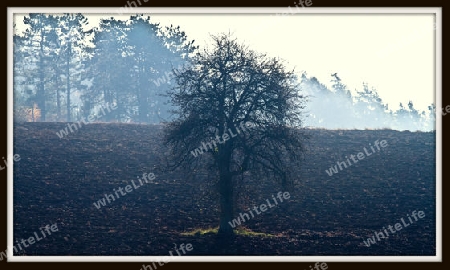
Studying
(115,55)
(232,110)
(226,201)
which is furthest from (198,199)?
(115,55)

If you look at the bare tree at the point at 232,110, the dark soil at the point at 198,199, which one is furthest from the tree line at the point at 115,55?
the bare tree at the point at 232,110

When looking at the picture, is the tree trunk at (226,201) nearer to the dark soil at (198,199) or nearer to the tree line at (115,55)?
the dark soil at (198,199)

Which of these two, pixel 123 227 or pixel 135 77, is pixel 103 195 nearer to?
pixel 123 227

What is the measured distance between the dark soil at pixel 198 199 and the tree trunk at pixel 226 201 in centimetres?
53

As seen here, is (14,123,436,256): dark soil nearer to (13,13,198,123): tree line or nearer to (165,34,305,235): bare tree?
(165,34,305,235): bare tree

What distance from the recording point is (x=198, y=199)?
37625mm

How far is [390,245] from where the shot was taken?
28484mm

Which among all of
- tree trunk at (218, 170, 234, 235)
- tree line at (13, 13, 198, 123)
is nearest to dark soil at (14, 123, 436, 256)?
tree trunk at (218, 170, 234, 235)

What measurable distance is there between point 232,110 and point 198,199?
1082 cm

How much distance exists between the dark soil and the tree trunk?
1.74ft

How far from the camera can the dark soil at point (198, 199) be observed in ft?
91.2

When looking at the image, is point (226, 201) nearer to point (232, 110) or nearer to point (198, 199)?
point (232, 110)

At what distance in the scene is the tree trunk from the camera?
2867cm

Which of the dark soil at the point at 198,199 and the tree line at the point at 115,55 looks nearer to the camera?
the dark soil at the point at 198,199
